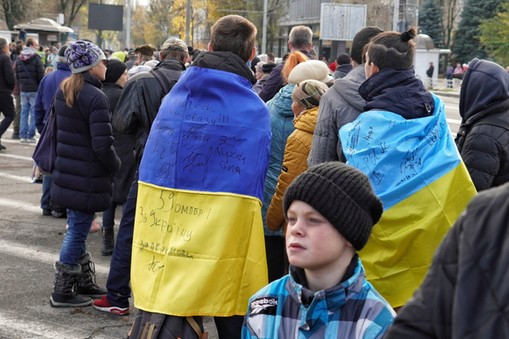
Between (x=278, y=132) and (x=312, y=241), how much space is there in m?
2.83

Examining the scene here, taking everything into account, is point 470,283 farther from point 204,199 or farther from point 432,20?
point 432,20

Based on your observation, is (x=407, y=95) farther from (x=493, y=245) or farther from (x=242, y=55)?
(x=493, y=245)

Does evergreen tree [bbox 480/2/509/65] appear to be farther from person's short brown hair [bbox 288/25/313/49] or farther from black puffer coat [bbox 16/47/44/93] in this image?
person's short brown hair [bbox 288/25/313/49]

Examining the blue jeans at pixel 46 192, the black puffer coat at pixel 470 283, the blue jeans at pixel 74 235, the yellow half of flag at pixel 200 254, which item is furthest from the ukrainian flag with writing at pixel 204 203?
the blue jeans at pixel 46 192

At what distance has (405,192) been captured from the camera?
4.02m

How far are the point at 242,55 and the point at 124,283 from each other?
245 centimetres

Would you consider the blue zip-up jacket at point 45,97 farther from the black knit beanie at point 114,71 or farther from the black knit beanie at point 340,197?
the black knit beanie at point 340,197

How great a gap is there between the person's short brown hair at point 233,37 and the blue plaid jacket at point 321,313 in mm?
1886

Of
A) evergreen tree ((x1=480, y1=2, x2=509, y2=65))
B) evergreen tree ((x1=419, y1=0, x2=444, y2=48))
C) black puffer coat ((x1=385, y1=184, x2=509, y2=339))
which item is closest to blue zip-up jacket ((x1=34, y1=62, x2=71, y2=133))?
black puffer coat ((x1=385, y1=184, x2=509, y2=339))

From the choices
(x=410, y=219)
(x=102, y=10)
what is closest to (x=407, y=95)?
(x=410, y=219)

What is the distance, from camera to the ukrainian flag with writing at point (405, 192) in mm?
4016

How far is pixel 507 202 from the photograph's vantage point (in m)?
1.58

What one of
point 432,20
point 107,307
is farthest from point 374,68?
point 432,20

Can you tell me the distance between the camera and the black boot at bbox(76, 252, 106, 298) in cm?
682
